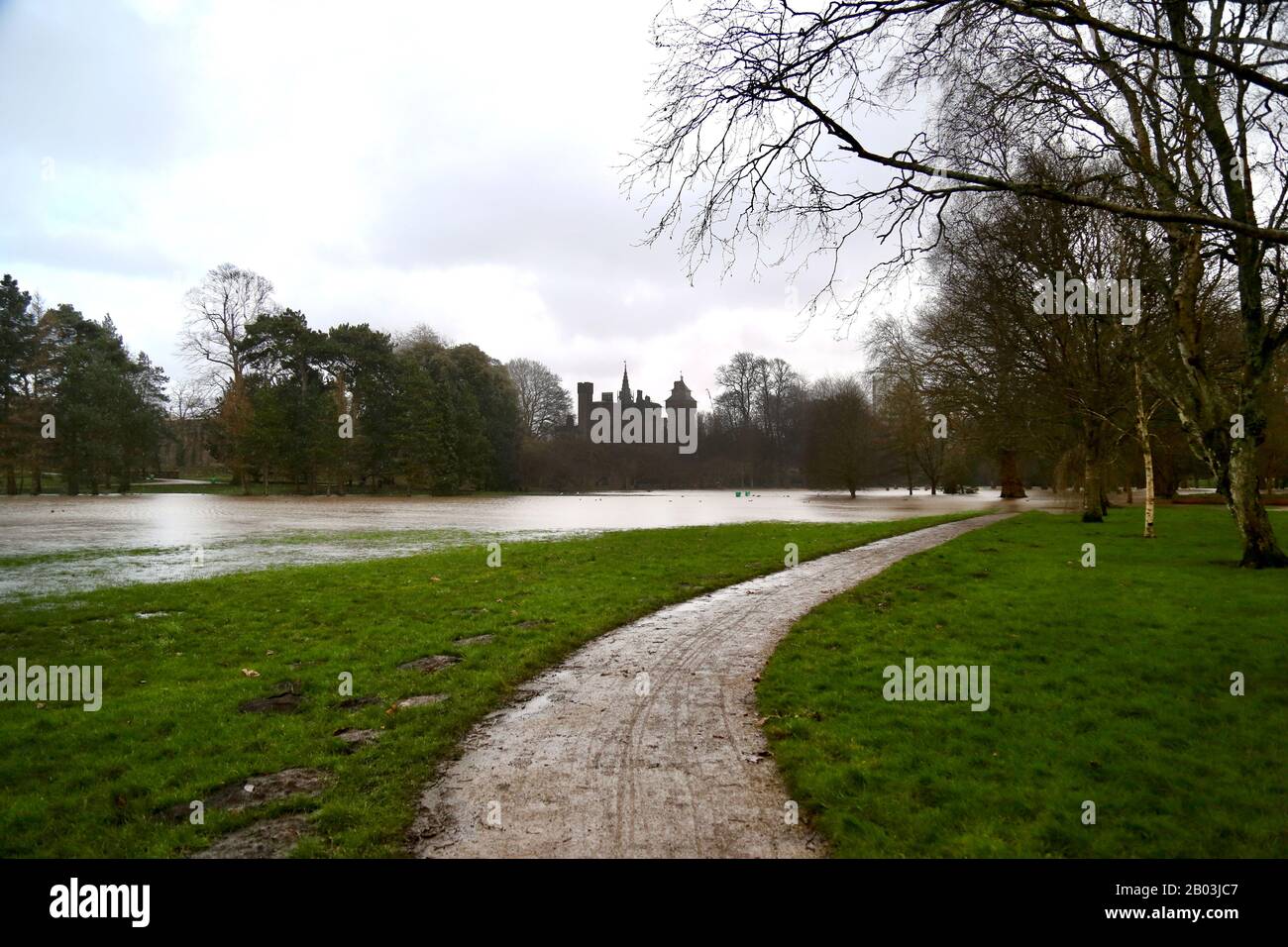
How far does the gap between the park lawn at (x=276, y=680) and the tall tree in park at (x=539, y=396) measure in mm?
84412

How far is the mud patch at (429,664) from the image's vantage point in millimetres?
7355

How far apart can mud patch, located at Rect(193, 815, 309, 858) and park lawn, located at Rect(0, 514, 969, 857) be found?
9 cm

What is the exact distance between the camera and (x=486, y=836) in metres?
3.77

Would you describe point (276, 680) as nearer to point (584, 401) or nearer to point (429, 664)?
point (429, 664)

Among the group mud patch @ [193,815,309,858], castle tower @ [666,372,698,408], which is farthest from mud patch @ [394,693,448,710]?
castle tower @ [666,372,698,408]

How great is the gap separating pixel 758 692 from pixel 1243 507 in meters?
13.4

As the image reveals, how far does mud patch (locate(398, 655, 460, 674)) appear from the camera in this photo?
7355 mm

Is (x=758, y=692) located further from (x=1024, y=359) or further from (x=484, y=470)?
(x=484, y=470)

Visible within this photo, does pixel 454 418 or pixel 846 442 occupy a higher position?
pixel 454 418

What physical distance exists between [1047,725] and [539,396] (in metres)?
97.9

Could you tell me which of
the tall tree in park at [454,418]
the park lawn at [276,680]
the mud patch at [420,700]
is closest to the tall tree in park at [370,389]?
the tall tree in park at [454,418]

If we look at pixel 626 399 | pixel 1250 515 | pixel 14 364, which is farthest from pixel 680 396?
pixel 1250 515

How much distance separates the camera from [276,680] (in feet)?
22.8

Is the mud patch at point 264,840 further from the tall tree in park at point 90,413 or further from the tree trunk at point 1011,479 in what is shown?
the tall tree in park at point 90,413
